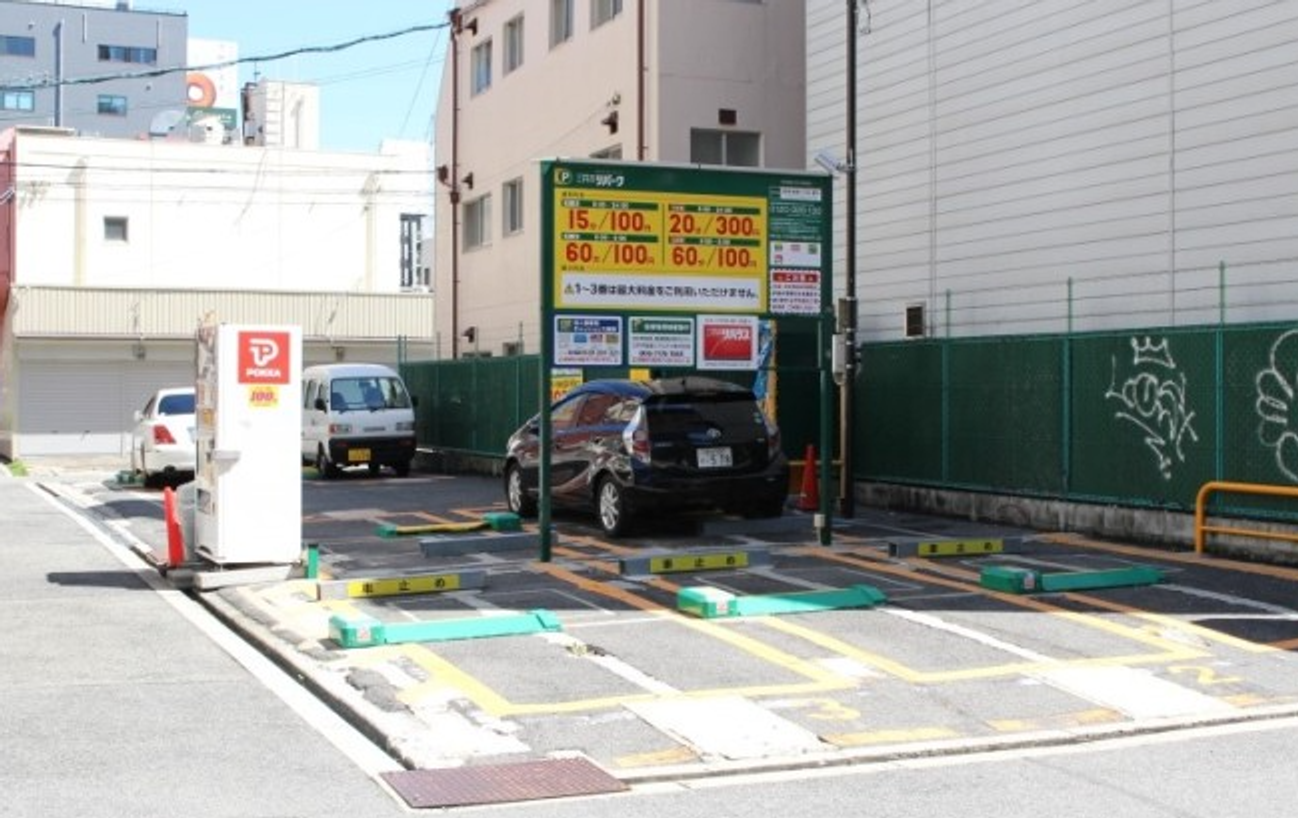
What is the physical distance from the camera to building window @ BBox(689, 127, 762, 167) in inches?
977

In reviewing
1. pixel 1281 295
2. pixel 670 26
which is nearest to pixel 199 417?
pixel 1281 295

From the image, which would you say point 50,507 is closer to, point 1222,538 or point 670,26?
point 670,26

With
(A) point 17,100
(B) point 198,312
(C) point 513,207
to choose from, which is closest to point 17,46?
(A) point 17,100

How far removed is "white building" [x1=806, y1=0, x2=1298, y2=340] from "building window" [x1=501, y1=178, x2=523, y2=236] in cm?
913

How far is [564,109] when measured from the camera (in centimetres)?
2797

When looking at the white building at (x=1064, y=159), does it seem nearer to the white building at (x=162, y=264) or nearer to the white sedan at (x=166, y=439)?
the white sedan at (x=166, y=439)

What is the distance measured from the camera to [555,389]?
24391 mm

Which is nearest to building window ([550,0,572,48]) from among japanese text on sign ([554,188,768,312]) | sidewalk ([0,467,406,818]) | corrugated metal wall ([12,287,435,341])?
corrugated metal wall ([12,287,435,341])

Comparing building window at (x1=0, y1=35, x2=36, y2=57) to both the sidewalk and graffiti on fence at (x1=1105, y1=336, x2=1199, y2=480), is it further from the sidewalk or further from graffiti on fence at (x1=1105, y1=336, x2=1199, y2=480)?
graffiti on fence at (x1=1105, y1=336, x2=1199, y2=480)

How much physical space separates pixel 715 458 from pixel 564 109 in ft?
44.0

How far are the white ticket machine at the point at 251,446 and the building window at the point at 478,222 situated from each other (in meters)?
18.4

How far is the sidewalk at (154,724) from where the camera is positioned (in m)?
6.84

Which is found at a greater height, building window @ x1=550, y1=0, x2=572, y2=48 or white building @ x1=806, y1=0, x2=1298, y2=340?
building window @ x1=550, y1=0, x2=572, y2=48

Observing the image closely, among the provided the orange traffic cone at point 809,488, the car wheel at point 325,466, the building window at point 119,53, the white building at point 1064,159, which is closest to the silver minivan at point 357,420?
the car wheel at point 325,466
